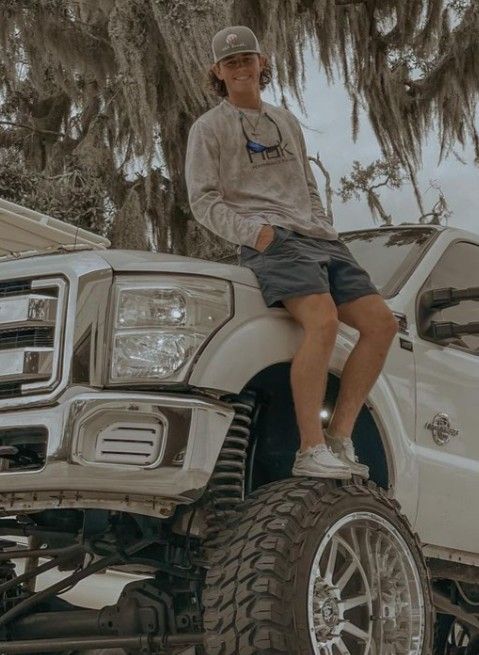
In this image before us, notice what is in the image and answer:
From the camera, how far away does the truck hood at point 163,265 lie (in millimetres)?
3211

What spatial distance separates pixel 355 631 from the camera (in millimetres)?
3211

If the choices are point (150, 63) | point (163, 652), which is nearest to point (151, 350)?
point (163, 652)

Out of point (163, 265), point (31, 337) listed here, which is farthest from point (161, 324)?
Result: point (31, 337)

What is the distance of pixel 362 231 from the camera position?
4770 millimetres

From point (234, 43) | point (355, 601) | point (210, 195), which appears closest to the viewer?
point (355, 601)

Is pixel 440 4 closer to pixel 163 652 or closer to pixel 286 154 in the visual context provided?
pixel 286 154

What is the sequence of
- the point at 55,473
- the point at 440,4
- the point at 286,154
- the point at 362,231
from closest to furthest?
the point at 55,473 < the point at 286,154 < the point at 362,231 < the point at 440,4

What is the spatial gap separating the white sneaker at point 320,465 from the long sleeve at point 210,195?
0.71 metres

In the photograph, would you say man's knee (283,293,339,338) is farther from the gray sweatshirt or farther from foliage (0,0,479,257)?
foliage (0,0,479,257)

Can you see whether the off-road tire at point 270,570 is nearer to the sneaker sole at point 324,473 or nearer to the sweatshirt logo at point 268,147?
the sneaker sole at point 324,473

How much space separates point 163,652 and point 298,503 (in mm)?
610

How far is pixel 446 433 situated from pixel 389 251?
Answer: 0.82 metres

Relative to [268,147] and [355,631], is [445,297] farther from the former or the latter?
[355,631]

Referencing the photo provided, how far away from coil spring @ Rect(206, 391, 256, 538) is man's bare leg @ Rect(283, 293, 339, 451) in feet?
0.56
